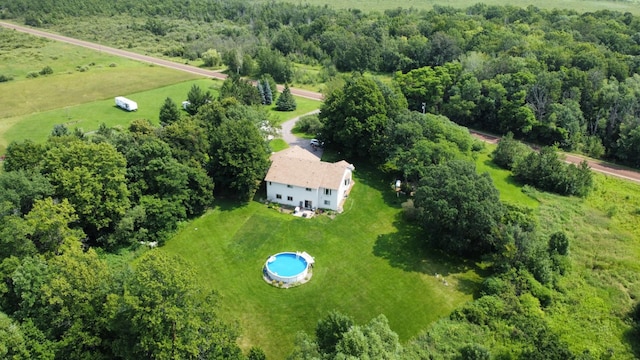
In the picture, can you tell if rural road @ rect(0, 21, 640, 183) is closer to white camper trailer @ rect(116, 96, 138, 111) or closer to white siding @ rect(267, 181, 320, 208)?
white siding @ rect(267, 181, 320, 208)

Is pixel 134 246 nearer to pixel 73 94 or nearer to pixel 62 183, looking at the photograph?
pixel 62 183

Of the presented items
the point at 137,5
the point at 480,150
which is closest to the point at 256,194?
the point at 480,150

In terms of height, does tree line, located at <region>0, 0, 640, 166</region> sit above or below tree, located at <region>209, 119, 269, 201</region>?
above

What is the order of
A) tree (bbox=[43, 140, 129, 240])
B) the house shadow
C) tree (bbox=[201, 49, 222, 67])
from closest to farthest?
tree (bbox=[43, 140, 129, 240])
the house shadow
tree (bbox=[201, 49, 222, 67])

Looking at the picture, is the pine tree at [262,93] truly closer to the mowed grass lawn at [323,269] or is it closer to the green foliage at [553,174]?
the mowed grass lawn at [323,269]

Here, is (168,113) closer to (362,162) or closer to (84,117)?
(84,117)

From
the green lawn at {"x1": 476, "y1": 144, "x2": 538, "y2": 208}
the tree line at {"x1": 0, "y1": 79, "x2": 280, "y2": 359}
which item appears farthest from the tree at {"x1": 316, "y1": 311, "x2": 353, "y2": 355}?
the green lawn at {"x1": 476, "y1": 144, "x2": 538, "y2": 208}
